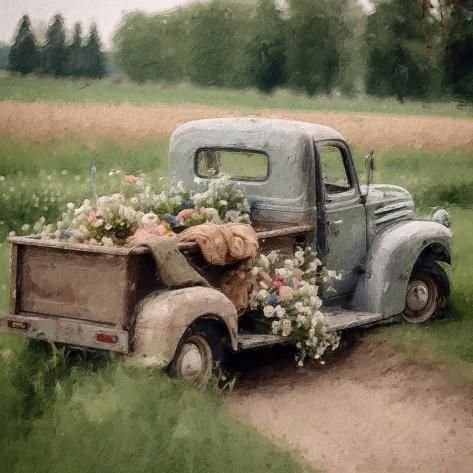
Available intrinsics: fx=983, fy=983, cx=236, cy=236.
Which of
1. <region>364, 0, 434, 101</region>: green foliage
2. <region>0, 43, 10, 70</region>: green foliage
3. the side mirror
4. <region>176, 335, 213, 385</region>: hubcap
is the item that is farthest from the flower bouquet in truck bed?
<region>364, 0, 434, 101</region>: green foliage

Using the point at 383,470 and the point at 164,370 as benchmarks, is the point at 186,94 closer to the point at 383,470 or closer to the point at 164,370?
the point at 164,370

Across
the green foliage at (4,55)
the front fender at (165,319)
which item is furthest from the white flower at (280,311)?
the green foliage at (4,55)

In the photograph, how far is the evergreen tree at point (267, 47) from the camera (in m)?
5.02

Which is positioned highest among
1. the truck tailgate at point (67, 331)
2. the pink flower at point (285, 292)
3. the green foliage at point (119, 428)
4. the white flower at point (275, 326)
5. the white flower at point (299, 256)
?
the white flower at point (299, 256)

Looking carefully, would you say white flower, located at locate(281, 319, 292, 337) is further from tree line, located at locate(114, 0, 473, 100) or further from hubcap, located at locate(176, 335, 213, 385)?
tree line, located at locate(114, 0, 473, 100)

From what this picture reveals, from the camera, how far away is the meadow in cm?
415

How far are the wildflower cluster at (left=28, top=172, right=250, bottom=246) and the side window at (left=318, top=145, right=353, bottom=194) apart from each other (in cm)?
55

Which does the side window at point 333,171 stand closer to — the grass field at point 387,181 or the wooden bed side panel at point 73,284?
the grass field at point 387,181

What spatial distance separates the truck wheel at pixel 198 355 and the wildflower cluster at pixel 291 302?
0.43 meters

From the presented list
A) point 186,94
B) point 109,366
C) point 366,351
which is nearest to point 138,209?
point 186,94

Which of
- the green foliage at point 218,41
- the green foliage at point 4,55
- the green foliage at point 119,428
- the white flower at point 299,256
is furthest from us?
the white flower at point 299,256

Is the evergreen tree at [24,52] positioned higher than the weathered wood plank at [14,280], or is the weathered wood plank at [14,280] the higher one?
the evergreen tree at [24,52]

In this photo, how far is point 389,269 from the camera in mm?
6199

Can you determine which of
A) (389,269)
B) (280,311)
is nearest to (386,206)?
(389,269)
